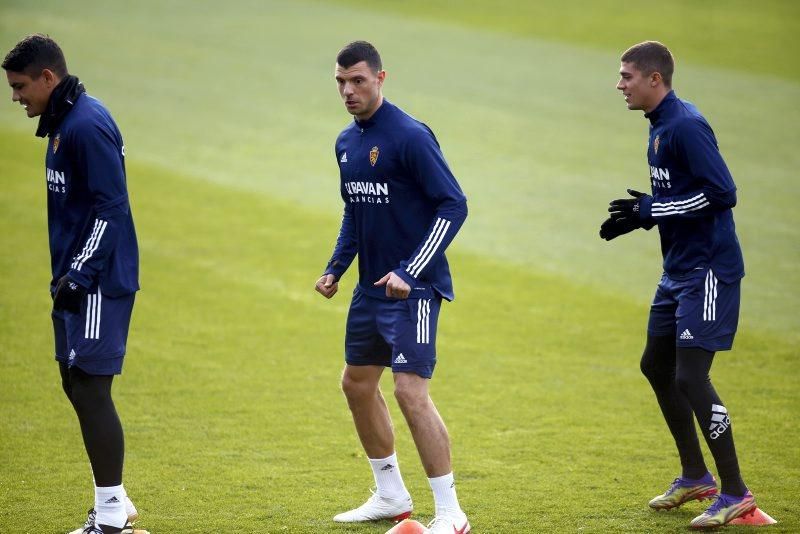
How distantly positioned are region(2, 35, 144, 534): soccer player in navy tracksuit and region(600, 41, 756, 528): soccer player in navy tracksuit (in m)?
2.54

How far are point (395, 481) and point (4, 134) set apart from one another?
43.4ft

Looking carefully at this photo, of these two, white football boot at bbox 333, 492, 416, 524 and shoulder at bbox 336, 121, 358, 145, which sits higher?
shoulder at bbox 336, 121, 358, 145

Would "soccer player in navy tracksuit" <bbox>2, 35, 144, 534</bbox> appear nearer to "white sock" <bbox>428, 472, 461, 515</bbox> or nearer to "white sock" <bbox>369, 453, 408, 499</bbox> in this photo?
"white sock" <bbox>369, 453, 408, 499</bbox>

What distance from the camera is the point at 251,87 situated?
20406 mm

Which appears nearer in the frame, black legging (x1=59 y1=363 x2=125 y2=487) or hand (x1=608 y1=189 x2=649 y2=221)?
black legging (x1=59 y1=363 x2=125 y2=487)

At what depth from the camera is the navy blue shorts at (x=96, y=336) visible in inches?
217

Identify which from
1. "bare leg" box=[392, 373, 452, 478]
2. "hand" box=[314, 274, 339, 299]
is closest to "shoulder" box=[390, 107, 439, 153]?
"hand" box=[314, 274, 339, 299]

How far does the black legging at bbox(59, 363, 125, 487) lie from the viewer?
556 centimetres

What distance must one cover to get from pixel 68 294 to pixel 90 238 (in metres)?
0.29

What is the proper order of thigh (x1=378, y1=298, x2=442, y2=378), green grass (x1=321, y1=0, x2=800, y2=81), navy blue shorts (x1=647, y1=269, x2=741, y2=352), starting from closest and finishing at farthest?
thigh (x1=378, y1=298, x2=442, y2=378) < navy blue shorts (x1=647, y1=269, x2=741, y2=352) < green grass (x1=321, y1=0, x2=800, y2=81)

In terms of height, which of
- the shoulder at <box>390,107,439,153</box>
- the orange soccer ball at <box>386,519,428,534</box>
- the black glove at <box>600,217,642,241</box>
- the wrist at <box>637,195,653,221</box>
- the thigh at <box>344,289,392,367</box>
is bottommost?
the orange soccer ball at <box>386,519,428,534</box>

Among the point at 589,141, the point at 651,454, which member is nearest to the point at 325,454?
the point at 651,454

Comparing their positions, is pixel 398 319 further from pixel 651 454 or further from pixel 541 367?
pixel 541 367

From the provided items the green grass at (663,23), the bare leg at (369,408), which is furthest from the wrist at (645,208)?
the green grass at (663,23)
